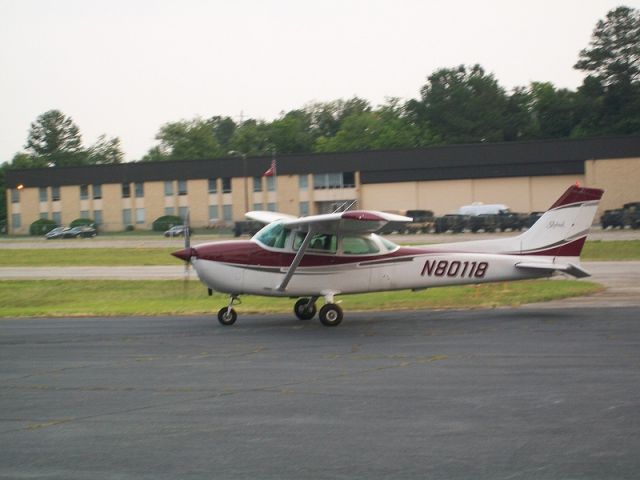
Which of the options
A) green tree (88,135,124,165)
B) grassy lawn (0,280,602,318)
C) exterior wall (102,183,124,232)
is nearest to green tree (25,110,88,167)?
green tree (88,135,124,165)

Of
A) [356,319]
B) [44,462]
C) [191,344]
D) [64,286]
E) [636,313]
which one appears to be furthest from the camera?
[64,286]

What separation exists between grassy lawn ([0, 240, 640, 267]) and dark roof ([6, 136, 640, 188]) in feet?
61.9

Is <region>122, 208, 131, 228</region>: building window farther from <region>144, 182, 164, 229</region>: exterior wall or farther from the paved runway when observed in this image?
the paved runway

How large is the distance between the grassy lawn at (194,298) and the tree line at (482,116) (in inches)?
3118

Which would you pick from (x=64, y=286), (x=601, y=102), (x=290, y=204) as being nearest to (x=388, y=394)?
(x=64, y=286)

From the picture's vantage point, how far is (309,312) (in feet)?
66.9

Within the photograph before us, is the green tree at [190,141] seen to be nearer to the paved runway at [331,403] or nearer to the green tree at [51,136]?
the green tree at [51,136]

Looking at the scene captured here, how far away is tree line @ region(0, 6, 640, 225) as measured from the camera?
109 meters

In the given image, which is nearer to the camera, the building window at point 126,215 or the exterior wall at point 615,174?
the exterior wall at point 615,174

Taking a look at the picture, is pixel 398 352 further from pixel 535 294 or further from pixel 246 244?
pixel 535 294

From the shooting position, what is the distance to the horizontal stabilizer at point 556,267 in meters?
19.7

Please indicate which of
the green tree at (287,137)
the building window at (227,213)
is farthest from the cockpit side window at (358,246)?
the green tree at (287,137)

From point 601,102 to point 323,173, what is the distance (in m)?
54.2

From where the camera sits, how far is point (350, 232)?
19719mm
